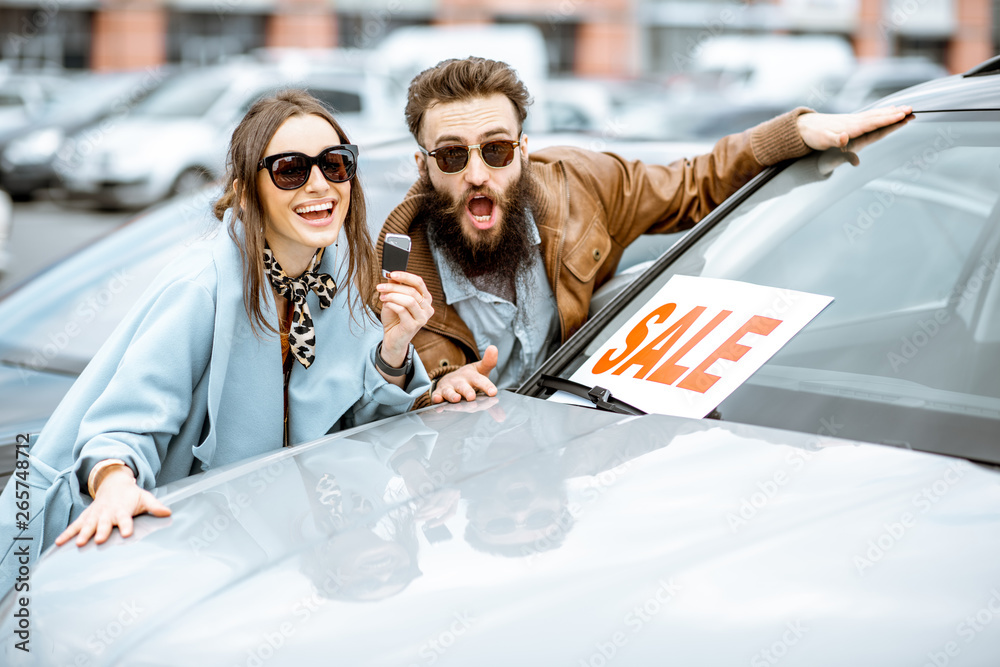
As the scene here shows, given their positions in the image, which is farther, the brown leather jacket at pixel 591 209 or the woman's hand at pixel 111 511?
the brown leather jacket at pixel 591 209

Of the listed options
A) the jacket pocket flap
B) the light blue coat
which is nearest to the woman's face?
the light blue coat

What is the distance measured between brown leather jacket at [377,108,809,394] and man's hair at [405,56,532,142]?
224mm

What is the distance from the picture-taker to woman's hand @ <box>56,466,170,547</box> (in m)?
1.65

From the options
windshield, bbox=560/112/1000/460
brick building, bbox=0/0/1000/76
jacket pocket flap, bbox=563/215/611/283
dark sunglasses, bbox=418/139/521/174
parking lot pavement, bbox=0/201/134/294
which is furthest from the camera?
brick building, bbox=0/0/1000/76

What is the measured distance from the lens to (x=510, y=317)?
115 inches

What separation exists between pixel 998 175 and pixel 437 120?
1.47 metres

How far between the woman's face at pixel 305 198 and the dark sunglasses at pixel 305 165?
0.01 m

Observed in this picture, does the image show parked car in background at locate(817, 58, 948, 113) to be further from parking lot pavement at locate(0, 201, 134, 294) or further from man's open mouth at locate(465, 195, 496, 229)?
man's open mouth at locate(465, 195, 496, 229)

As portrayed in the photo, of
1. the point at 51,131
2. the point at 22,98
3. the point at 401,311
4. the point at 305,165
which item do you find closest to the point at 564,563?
the point at 401,311

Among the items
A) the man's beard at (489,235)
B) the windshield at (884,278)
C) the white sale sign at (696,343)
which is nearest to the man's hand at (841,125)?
the windshield at (884,278)

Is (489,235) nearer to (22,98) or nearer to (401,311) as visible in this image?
(401,311)

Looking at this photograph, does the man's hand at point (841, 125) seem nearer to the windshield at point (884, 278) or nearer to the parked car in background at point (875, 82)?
the windshield at point (884, 278)

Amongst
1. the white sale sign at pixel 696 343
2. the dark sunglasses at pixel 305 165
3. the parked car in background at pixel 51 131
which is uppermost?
the dark sunglasses at pixel 305 165

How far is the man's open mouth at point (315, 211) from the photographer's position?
87.5 inches
